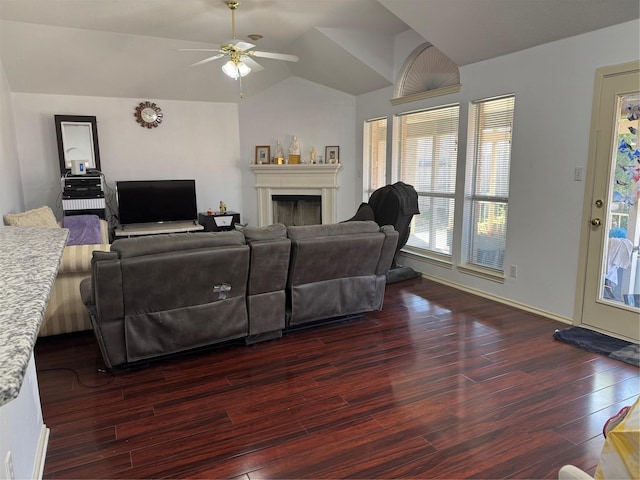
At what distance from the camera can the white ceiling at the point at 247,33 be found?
372 centimetres

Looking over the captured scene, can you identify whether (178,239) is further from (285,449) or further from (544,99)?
(544,99)

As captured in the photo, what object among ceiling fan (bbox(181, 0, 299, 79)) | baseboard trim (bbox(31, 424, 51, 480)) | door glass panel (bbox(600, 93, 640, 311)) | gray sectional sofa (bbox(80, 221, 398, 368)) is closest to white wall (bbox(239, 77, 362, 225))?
ceiling fan (bbox(181, 0, 299, 79))

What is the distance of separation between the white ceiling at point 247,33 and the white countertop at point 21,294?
3738mm

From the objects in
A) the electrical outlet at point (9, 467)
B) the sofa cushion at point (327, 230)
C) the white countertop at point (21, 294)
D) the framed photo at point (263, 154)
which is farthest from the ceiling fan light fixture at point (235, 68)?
the electrical outlet at point (9, 467)

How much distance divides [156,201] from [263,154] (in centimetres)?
189

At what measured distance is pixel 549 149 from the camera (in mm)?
3848

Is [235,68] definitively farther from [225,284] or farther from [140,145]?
[140,145]

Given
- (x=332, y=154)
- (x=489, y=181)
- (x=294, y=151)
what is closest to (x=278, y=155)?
(x=294, y=151)

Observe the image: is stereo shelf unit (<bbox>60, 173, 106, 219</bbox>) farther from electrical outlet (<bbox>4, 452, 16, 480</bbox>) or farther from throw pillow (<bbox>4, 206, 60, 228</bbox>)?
electrical outlet (<bbox>4, 452, 16, 480</bbox>)

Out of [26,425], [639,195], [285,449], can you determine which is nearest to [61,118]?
[26,425]

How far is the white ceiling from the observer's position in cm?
372

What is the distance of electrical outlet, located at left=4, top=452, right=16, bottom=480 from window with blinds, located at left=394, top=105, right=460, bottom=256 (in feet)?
15.3

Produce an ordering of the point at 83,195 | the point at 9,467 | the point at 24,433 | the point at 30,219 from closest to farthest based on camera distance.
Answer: the point at 9,467 < the point at 24,433 < the point at 30,219 < the point at 83,195

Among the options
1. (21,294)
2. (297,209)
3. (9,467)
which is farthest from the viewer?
(297,209)
